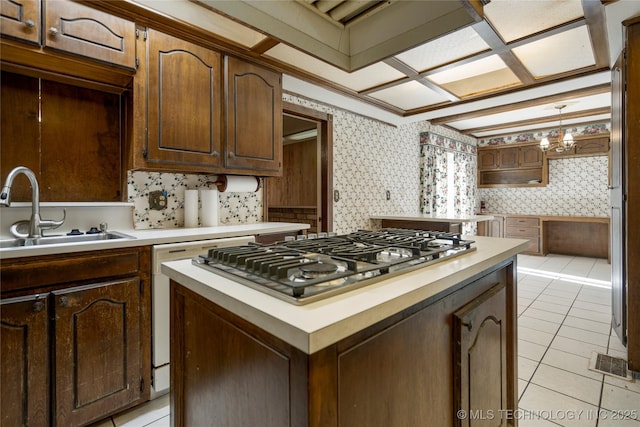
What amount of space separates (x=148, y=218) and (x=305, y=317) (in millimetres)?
2075

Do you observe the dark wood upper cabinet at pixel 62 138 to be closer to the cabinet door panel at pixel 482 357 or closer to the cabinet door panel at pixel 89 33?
the cabinet door panel at pixel 89 33

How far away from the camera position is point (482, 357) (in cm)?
113

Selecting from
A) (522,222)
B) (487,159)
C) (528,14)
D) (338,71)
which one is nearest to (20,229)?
(338,71)

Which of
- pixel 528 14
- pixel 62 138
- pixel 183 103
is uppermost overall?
pixel 528 14

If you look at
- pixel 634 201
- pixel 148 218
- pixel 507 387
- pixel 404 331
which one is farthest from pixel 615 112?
pixel 148 218

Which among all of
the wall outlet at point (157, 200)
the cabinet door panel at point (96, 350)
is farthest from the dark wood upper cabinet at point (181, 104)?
the cabinet door panel at point (96, 350)

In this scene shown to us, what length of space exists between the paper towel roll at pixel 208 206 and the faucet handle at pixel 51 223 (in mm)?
844

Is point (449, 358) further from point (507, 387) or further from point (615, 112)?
point (615, 112)

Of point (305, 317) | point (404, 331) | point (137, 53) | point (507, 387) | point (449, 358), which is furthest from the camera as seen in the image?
point (137, 53)

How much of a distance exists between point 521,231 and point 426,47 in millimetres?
5220

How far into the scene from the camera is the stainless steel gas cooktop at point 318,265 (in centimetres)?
69

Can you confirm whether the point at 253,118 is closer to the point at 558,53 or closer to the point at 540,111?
the point at 558,53

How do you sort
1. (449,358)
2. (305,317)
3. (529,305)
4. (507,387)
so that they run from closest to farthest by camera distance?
(305,317) → (449,358) → (507,387) → (529,305)

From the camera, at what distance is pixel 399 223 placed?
3830 millimetres
